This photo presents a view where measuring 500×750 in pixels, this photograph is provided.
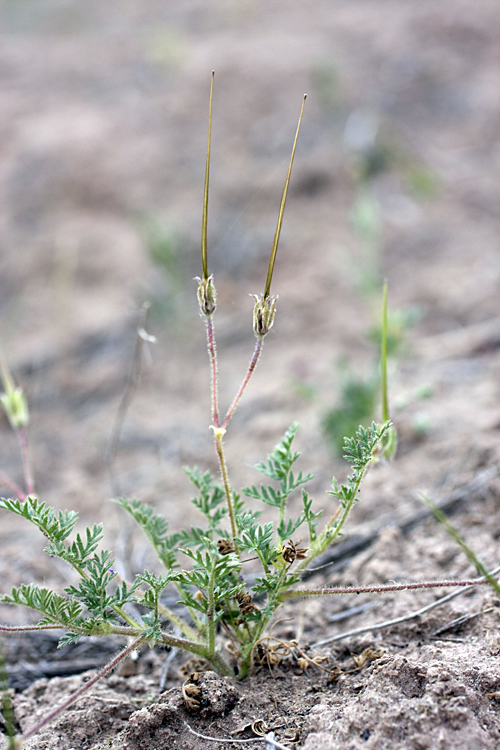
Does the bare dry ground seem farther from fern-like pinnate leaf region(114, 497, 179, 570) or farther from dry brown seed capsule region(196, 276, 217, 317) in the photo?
dry brown seed capsule region(196, 276, 217, 317)

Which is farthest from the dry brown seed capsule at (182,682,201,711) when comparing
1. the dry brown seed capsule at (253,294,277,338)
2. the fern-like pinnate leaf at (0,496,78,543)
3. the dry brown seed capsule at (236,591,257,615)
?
the dry brown seed capsule at (253,294,277,338)

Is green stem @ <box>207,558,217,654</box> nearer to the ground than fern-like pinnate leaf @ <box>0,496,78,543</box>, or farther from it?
nearer to the ground

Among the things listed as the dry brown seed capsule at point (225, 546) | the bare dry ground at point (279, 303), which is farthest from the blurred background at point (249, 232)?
the dry brown seed capsule at point (225, 546)

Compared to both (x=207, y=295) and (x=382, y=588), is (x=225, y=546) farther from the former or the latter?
(x=207, y=295)

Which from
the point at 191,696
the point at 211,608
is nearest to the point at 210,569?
the point at 211,608

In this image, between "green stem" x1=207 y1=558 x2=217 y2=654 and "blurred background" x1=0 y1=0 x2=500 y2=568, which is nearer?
"green stem" x1=207 y1=558 x2=217 y2=654
